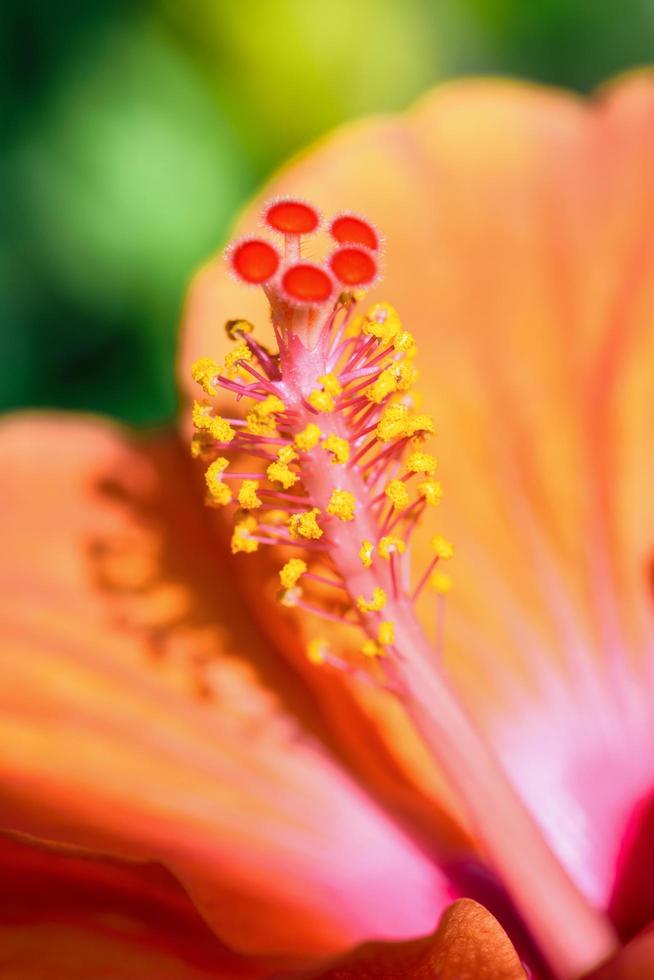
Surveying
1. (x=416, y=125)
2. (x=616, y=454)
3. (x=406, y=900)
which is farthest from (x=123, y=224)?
(x=406, y=900)

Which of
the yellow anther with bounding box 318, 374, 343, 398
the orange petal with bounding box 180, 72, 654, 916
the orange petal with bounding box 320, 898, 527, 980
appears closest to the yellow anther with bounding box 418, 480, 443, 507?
the yellow anther with bounding box 318, 374, 343, 398

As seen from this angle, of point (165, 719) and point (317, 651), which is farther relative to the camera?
point (165, 719)

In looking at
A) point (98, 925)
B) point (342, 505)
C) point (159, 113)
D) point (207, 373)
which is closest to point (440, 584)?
point (342, 505)

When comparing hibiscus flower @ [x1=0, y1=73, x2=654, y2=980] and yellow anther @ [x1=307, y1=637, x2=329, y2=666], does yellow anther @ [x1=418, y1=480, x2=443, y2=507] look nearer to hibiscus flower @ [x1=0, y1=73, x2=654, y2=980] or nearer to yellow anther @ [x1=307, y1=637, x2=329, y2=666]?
hibiscus flower @ [x1=0, y1=73, x2=654, y2=980]

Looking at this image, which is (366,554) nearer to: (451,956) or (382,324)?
(382,324)

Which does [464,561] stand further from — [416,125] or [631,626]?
[416,125]

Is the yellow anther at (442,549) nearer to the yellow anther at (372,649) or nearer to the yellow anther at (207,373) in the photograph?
the yellow anther at (372,649)
